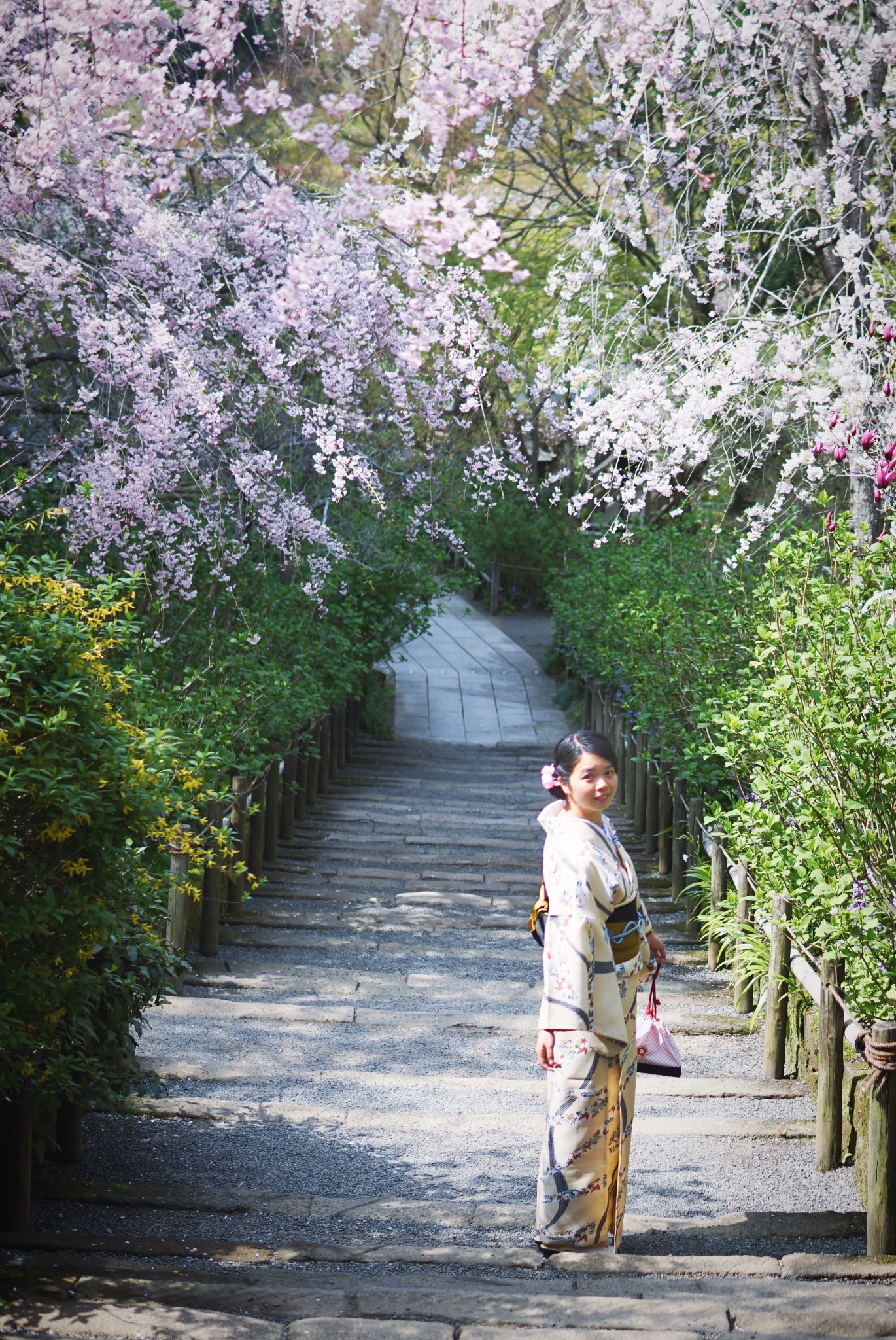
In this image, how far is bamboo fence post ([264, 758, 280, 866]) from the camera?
7.36 meters

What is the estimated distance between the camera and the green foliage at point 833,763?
12.5 ft

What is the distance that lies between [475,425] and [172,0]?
7.92 m

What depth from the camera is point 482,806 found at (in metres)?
9.48

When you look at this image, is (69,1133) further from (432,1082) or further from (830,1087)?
(830,1087)

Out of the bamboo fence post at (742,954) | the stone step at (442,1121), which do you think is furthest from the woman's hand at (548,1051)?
the bamboo fence post at (742,954)

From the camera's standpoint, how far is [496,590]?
2003 centimetres

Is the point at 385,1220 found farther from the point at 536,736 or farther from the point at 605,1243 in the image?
the point at 536,736

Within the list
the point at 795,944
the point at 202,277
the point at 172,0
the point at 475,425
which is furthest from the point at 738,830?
the point at 475,425

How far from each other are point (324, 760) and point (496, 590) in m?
10.5

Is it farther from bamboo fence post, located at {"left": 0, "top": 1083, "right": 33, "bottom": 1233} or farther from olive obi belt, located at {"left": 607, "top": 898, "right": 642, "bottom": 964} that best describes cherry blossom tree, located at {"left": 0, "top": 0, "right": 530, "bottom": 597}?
olive obi belt, located at {"left": 607, "top": 898, "right": 642, "bottom": 964}

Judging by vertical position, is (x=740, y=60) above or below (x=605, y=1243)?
above

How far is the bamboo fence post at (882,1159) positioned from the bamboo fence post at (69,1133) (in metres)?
1.98

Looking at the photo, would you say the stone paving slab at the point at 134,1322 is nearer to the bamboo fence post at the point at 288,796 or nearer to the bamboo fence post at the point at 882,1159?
the bamboo fence post at the point at 882,1159

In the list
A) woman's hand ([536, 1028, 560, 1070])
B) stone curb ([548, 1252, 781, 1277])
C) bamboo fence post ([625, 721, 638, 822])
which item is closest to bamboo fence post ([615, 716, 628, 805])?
bamboo fence post ([625, 721, 638, 822])
